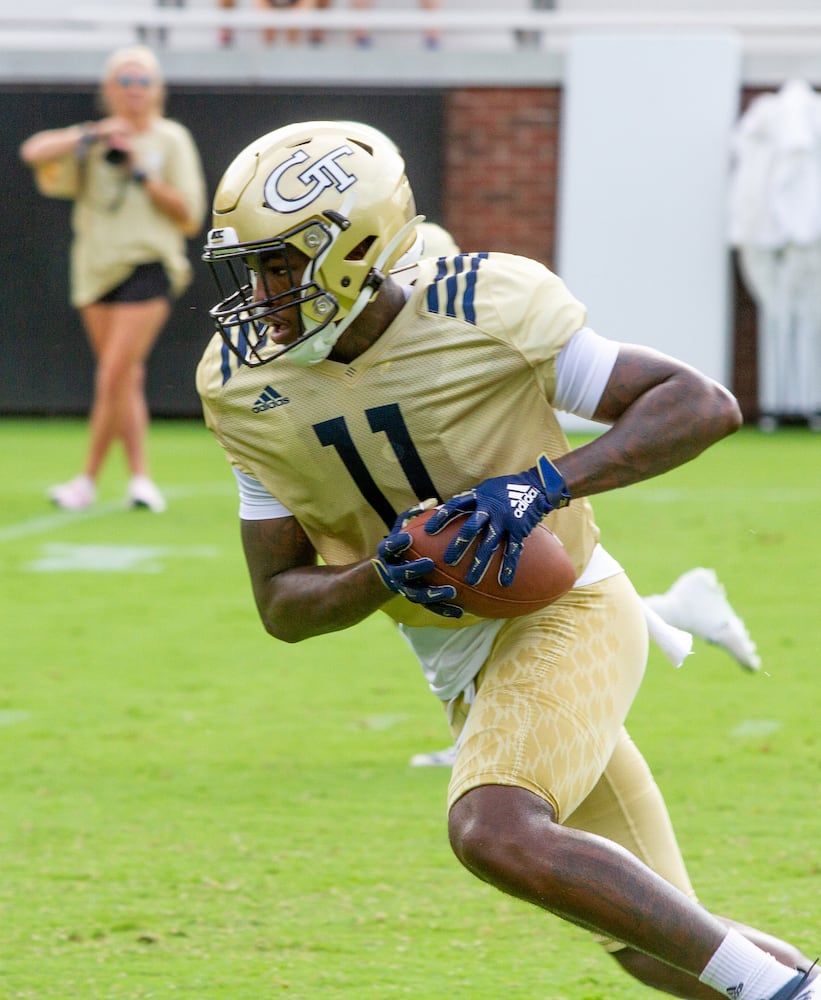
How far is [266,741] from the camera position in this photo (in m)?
5.14

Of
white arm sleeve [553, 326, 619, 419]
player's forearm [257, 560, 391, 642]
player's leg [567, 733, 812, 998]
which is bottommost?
player's leg [567, 733, 812, 998]

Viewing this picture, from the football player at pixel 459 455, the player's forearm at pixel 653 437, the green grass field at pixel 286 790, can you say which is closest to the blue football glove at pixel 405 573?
the football player at pixel 459 455

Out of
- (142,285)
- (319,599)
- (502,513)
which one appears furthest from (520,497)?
(142,285)

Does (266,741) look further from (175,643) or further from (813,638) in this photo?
(813,638)

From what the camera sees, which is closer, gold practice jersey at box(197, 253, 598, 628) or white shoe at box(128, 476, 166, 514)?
gold practice jersey at box(197, 253, 598, 628)

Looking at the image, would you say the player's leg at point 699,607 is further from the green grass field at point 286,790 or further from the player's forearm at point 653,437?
the player's forearm at point 653,437

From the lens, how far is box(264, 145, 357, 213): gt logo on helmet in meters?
2.92

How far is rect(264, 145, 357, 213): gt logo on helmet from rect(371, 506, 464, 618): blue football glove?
605mm

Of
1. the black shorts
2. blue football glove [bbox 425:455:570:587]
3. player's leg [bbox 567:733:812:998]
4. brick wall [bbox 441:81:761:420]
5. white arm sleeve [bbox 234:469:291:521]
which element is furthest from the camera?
brick wall [bbox 441:81:761:420]

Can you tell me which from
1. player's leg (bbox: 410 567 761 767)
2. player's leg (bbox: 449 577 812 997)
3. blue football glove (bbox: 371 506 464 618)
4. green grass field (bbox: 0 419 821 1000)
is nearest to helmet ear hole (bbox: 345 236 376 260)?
blue football glove (bbox: 371 506 464 618)

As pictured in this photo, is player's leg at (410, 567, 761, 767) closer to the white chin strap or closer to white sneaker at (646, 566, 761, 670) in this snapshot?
white sneaker at (646, 566, 761, 670)

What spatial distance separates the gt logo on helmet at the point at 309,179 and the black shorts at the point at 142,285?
20.2 feet

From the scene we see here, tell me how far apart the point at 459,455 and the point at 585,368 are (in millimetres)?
285

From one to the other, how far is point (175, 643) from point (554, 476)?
12.6ft
